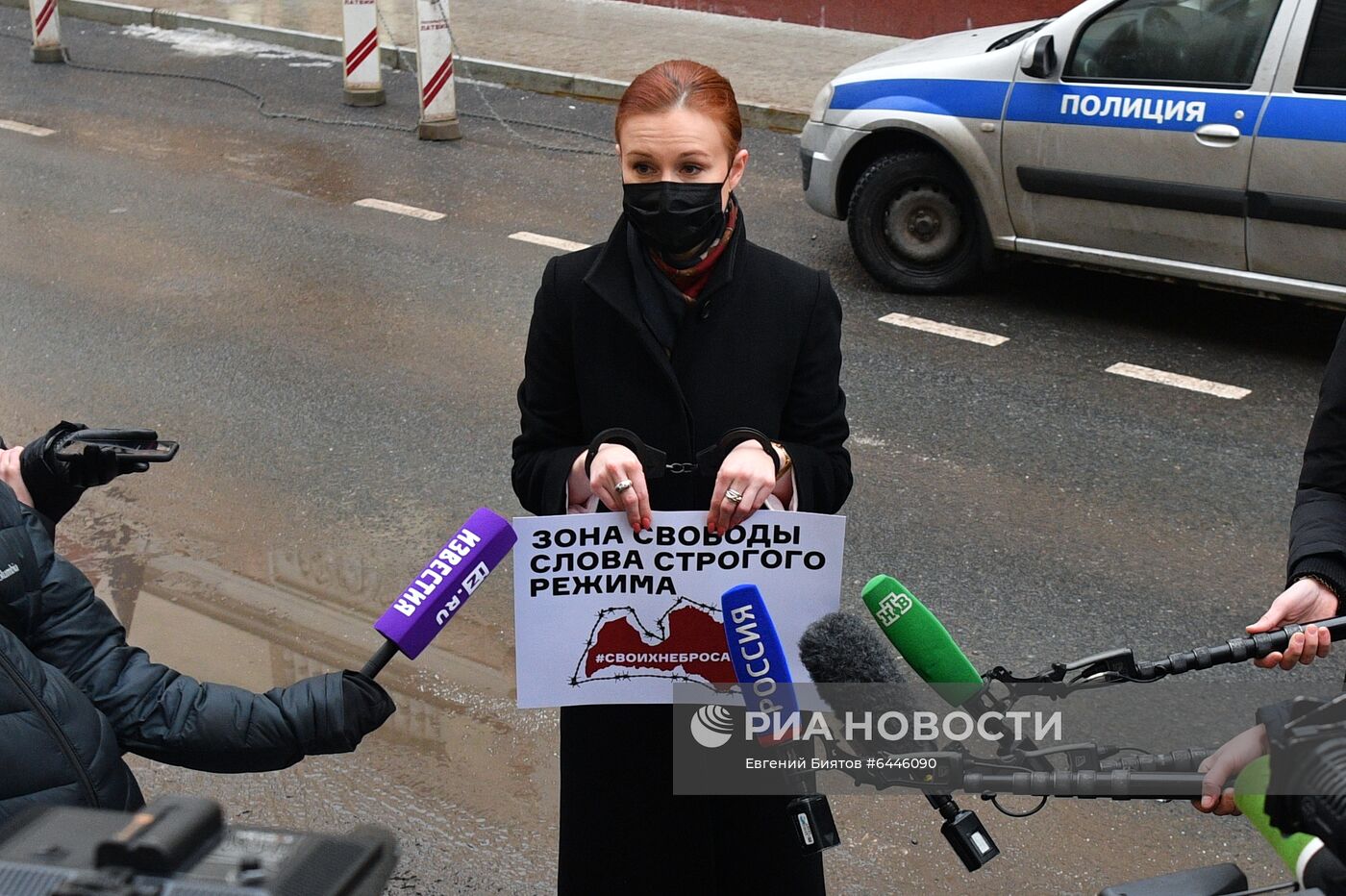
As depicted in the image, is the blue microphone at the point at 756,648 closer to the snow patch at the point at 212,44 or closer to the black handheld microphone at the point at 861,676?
the black handheld microphone at the point at 861,676

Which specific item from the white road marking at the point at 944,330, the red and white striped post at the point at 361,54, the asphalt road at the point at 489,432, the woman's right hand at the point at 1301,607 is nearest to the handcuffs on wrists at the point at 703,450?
the woman's right hand at the point at 1301,607

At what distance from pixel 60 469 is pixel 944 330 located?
217 inches

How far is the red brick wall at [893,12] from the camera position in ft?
44.0

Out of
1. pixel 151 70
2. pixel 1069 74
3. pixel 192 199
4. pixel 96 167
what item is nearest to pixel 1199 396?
pixel 1069 74

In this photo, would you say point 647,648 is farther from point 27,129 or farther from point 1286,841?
point 27,129

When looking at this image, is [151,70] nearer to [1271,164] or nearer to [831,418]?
[1271,164]

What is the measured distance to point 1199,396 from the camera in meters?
6.73

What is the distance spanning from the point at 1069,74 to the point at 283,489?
422 centimetres

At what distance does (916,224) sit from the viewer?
809cm

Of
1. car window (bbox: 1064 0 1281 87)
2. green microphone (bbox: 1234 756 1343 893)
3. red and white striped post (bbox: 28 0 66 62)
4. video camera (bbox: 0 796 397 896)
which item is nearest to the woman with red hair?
green microphone (bbox: 1234 756 1343 893)

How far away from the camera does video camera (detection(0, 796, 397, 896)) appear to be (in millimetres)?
1184

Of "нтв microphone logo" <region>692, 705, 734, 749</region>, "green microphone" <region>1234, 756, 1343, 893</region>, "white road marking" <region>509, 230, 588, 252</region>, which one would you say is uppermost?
"green microphone" <region>1234, 756, 1343, 893</region>

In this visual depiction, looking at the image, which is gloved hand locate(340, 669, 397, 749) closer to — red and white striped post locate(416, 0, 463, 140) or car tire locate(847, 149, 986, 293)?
car tire locate(847, 149, 986, 293)

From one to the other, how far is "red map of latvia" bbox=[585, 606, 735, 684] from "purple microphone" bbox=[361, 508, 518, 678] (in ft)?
0.84
